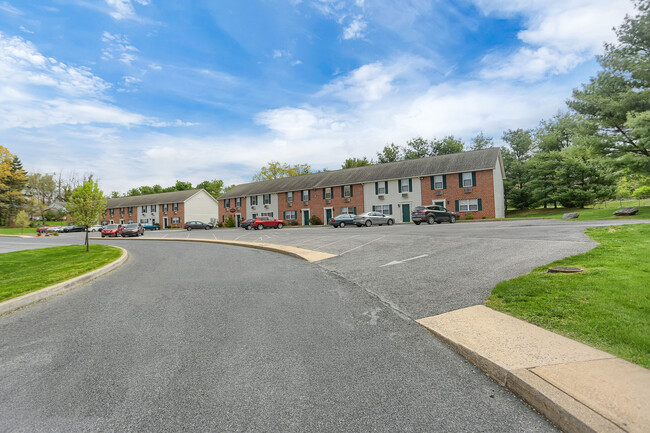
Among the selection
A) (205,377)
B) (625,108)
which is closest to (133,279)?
(205,377)

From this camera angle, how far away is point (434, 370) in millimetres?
3348

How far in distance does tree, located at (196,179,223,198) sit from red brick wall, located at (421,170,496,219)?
6551 cm

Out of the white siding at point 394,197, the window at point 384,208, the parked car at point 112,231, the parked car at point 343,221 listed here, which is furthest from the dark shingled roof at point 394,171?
the parked car at point 112,231

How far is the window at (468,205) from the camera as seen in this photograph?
33.5 m

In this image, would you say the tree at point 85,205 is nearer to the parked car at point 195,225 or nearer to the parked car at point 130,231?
the parked car at point 130,231

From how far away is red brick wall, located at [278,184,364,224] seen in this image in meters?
41.6

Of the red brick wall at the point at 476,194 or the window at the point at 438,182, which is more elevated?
the window at the point at 438,182

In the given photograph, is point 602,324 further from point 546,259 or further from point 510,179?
point 510,179

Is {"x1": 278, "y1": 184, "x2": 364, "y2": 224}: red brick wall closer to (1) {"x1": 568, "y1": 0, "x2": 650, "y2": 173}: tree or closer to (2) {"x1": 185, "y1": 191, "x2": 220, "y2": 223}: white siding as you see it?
(2) {"x1": 185, "y1": 191, "x2": 220, "y2": 223}: white siding

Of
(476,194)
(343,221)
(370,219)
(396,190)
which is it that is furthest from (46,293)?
(396,190)

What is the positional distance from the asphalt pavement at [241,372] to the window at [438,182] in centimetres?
3253

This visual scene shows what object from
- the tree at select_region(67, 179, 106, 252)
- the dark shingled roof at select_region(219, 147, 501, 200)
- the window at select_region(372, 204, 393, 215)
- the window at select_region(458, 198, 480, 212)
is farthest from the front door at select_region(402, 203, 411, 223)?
the tree at select_region(67, 179, 106, 252)

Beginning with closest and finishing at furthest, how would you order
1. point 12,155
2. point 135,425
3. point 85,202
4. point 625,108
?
point 135,425, point 85,202, point 625,108, point 12,155

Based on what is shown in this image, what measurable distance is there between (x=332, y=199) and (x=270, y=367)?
40226 millimetres
